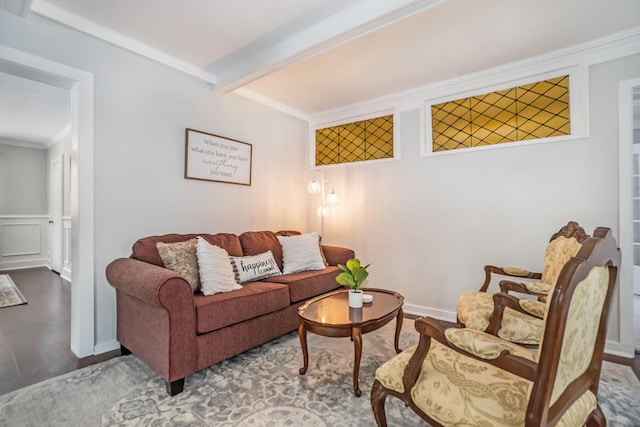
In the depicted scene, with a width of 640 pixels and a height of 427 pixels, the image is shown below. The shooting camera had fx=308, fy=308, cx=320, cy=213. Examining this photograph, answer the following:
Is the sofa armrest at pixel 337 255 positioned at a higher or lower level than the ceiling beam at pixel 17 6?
lower

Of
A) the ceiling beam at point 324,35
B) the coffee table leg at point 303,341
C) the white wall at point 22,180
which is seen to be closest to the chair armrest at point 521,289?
the coffee table leg at point 303,341

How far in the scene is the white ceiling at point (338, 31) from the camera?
6.78 feet

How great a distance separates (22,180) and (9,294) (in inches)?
113

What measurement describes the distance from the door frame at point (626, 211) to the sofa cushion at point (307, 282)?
234 centimetres

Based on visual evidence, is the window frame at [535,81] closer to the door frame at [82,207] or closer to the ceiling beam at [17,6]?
the door frame at [82,207]

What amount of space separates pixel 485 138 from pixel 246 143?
2521mm

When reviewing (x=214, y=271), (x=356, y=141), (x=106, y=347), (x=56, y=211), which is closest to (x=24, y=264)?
(x=56, y=211)

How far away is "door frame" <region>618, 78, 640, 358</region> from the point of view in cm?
237

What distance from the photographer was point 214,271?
2.37 meters

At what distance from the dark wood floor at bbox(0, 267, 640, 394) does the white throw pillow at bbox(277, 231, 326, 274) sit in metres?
1.58

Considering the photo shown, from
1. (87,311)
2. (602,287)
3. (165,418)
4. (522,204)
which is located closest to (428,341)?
(602,287)

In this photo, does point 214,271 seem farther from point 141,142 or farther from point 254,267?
point 141,142

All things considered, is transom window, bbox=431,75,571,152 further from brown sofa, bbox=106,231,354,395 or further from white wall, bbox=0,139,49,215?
white wall, bbox=0,139,49,215

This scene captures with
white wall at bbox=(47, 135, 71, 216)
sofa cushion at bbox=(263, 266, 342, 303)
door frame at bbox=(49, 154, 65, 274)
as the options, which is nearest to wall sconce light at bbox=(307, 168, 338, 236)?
sofa cushion at bbox=(263, 266, 342, 303)
